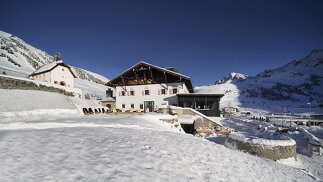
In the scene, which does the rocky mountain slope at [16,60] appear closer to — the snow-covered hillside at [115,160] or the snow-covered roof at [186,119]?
the snow-covered roof at [186,119]

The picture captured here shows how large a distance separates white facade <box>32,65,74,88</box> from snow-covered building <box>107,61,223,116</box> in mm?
9249

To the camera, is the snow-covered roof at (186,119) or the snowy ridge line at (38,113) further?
the snow-covered roof at (186,119)

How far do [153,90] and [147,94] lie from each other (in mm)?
1325

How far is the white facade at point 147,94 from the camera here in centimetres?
3359

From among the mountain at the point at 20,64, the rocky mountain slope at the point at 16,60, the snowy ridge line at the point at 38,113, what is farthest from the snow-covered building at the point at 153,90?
the mountain at the point at 20,64

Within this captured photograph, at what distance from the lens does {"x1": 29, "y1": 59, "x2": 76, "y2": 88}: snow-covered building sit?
35.6 metres

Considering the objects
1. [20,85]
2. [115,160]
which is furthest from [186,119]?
[20,85]

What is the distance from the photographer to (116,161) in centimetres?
646

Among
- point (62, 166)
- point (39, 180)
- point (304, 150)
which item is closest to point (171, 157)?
point (62, 166)

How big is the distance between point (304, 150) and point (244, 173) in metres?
16.5

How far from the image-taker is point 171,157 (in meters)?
7.63

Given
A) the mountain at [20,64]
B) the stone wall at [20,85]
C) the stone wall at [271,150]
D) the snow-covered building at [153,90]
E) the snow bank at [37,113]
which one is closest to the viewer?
the stone wall at [271,150]

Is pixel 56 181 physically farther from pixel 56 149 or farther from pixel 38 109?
pixel 38 109

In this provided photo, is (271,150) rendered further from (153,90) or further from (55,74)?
(55,74)
